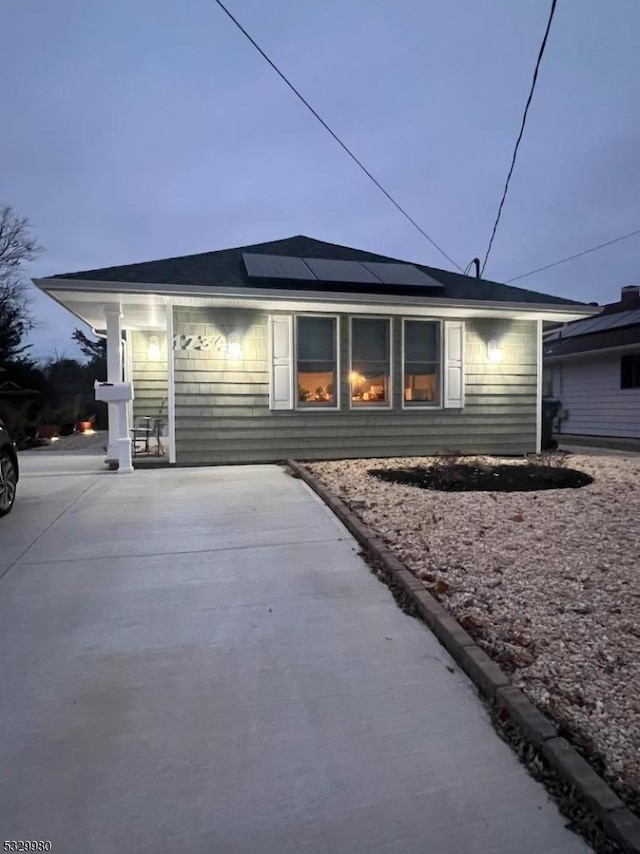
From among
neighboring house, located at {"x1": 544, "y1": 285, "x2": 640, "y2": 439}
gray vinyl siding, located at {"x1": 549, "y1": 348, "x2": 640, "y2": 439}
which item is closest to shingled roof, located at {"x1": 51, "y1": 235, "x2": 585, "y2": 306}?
neighboring house, located at {"x1": 544, "y1": 285, "x2": 640, "y2": 439}

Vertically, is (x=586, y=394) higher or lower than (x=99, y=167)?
lower

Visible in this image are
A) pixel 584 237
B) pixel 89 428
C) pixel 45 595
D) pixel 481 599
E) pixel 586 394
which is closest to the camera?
pixel 481 599

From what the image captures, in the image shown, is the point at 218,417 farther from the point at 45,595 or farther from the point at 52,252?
the point at 52,252

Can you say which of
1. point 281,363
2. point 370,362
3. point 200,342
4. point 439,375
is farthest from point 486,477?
point 200,342

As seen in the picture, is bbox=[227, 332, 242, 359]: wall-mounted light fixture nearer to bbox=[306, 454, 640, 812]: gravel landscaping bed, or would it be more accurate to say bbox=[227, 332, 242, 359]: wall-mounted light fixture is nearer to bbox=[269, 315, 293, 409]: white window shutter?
bbox=[269, 315, 293, 409]: white window shutter

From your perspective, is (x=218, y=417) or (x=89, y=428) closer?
(x=218, y=417)

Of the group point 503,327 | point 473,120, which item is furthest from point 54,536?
point 473,120

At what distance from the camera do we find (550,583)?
317 centimetres

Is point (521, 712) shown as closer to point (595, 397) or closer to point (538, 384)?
point (538, 384)

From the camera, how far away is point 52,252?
60.0 m

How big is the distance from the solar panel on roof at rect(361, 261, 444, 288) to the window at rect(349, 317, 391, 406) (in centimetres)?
67

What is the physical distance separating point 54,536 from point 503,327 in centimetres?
754

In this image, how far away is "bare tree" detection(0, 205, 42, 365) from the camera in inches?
972

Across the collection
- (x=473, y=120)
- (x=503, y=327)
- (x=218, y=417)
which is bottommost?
(x=218, y=417)
